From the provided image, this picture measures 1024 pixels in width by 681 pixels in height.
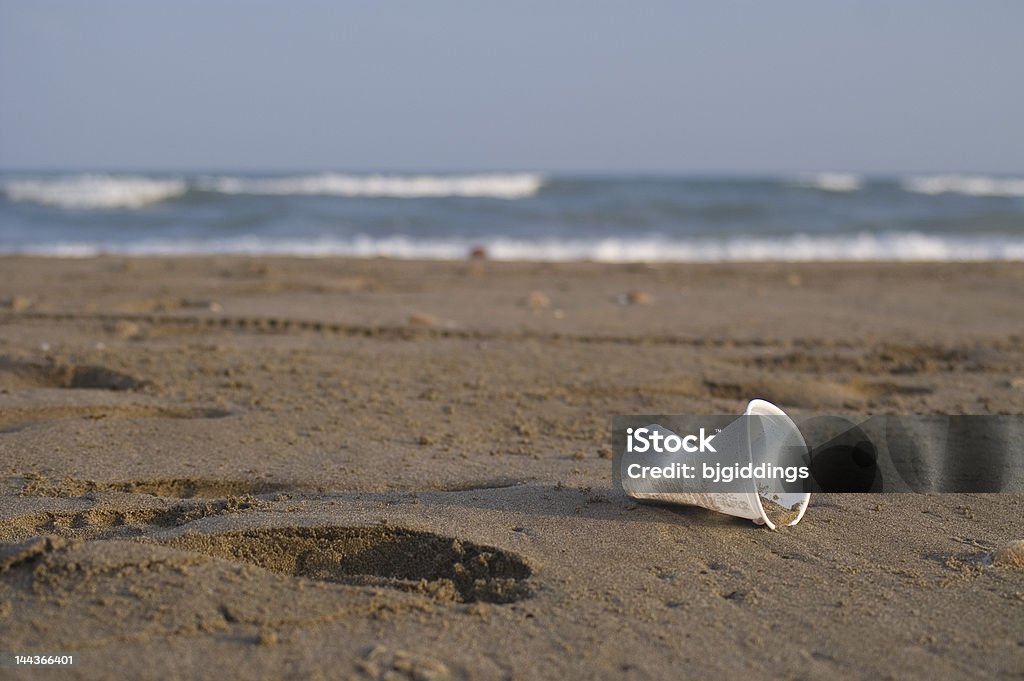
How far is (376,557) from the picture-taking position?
2.68 meters

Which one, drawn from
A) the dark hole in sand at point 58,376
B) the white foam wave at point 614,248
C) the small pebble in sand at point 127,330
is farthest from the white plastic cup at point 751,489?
the white foam wave at point 614,248

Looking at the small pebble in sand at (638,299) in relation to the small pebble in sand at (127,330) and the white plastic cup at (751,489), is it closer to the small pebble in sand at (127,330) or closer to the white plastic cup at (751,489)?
the small pebble in sand at (127,330)

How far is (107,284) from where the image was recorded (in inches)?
319

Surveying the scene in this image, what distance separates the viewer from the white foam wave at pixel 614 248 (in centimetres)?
1291

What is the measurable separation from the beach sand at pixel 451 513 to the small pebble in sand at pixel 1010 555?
0.02 metres

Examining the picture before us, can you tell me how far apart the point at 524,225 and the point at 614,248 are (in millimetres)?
3138

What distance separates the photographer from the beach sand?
214 cm

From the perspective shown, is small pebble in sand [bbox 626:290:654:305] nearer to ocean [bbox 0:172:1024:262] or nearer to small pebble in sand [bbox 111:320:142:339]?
small pebble in sand [bbox 111:320:142:339]

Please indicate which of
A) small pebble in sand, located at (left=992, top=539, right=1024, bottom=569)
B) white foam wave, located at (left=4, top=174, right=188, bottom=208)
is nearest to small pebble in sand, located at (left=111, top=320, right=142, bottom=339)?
small pebble in sand, located at (left=992, top=539, right=1024, bottom=569)

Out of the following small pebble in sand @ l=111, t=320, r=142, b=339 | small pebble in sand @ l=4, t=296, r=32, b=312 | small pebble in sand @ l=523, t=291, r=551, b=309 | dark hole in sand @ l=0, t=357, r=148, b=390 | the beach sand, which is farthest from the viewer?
small pebble in sand @ l=523, t=291, r=551, b=309

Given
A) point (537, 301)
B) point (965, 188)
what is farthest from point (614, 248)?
point (965, 188)

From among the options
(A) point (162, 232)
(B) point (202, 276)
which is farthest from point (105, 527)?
(A) point (162, 232)

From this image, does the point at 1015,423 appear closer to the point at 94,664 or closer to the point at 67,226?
the point at 94,664

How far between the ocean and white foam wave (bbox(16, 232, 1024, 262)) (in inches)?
1.1
